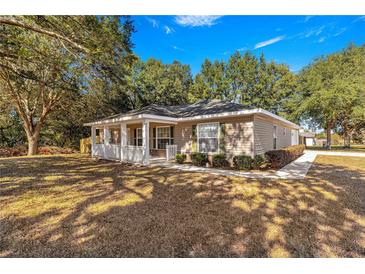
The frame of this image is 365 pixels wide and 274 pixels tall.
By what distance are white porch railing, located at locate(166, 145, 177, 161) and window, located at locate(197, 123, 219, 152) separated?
1.76m

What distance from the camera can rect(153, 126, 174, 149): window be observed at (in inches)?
459

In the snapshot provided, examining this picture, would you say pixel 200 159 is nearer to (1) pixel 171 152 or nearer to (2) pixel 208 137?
(2) pixel 208 137

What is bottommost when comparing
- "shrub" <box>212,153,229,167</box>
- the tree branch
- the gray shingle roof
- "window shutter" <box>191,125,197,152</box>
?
"shrub" <box>212,153,229,167</box>

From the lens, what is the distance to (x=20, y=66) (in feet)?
23.3

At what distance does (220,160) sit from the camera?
8.96 metres

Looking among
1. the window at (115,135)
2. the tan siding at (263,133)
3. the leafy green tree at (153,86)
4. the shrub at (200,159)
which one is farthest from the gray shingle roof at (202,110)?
the leafy green tree at (153,86)

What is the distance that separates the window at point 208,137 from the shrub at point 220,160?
0.65 m

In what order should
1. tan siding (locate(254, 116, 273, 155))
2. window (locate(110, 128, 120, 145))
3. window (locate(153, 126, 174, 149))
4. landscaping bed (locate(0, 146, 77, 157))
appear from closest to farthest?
tan siding (locate(254, 116, 273, 155)), window (locate(153, 126, 174, 149)), window (locate(110, 128, 120, 145)), landscaping bed (locate(0, 146, 77, 157))

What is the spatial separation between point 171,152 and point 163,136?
1.60 metres

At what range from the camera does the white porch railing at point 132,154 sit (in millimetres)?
9641

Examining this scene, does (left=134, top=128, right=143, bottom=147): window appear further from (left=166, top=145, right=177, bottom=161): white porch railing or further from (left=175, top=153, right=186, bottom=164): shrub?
(left=175, top=153, right=186, bottom=164): shrub

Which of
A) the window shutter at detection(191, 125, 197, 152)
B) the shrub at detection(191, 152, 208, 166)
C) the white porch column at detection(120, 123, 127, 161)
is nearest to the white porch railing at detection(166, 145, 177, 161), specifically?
the window shutter at detection(191, 125, 197, 152)
